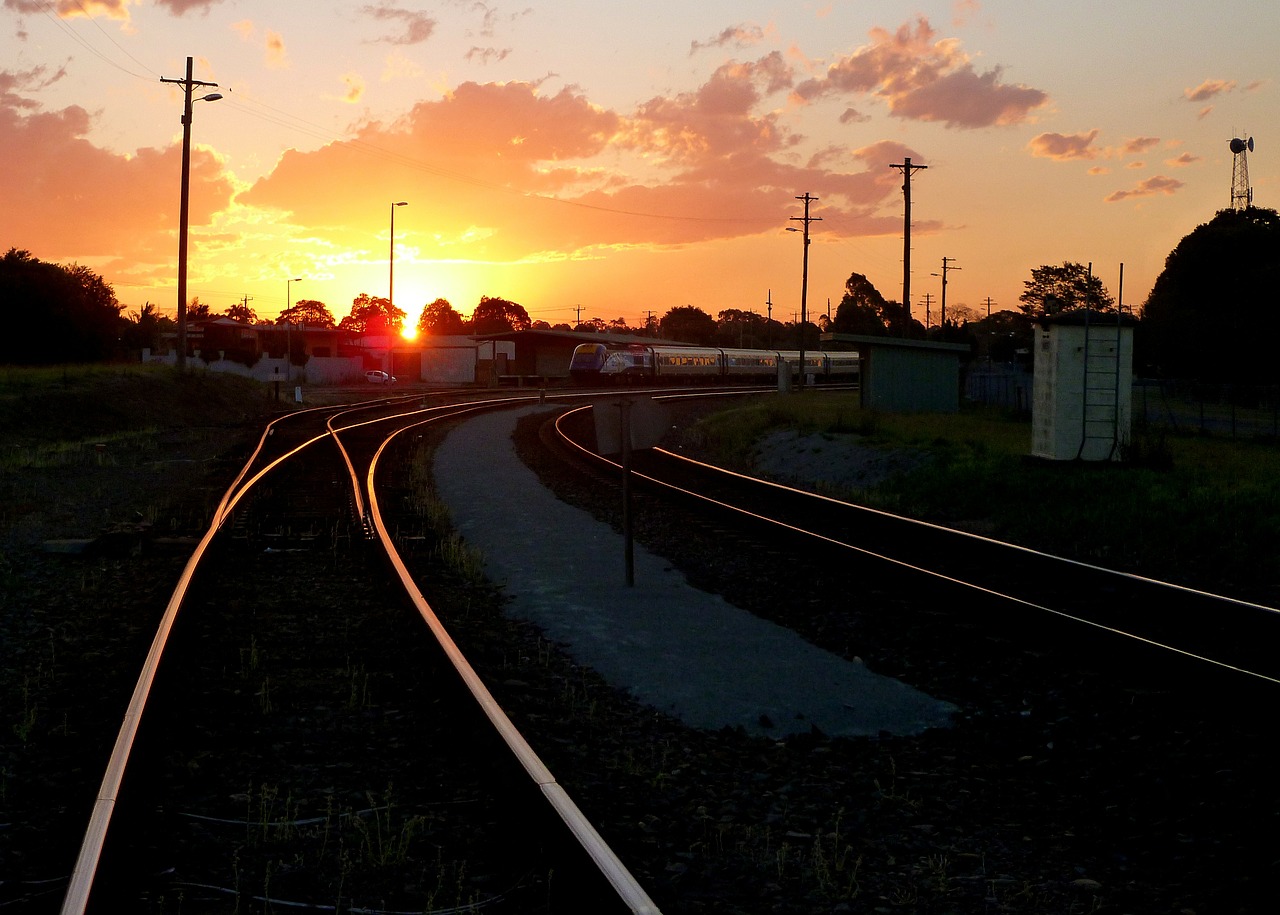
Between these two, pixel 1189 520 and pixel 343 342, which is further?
pixel 343 342

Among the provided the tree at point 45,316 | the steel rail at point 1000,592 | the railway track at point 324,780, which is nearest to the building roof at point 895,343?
the steel rail at point 1000,592

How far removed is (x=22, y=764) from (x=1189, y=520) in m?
13.1

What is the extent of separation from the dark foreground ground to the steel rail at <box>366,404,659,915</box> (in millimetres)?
280

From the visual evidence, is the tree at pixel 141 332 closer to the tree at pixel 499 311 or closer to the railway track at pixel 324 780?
the tree at pixel 499 311

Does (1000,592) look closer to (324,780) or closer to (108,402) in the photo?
(324,780)

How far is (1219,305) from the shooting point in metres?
70.6

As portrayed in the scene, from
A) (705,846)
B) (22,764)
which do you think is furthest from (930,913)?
(22,764)

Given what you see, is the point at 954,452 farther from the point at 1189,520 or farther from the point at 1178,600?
the point at 1178,600

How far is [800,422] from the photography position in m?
29.5

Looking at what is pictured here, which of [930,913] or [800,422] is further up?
[800,422]

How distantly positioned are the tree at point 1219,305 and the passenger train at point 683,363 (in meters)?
22.1

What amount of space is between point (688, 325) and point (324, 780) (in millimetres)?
183150

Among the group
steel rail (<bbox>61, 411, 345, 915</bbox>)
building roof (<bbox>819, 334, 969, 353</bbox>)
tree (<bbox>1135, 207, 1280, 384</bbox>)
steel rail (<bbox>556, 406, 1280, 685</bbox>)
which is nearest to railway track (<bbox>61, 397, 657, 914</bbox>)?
steel rail (<bbox>61, 411, 345, 915</bbox>)

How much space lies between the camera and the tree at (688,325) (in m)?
172
